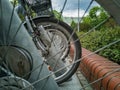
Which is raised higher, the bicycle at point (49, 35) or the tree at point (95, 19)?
the bicycle at point (49, 35)

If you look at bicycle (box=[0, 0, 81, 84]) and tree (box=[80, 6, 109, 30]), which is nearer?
bicycle (box=[0, 0, 81, 84])

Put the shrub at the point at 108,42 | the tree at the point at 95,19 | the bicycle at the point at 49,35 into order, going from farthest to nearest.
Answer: the tree at the point at 95,19, the shrub at the point at 108,42, the bicycle at the point at 49,35

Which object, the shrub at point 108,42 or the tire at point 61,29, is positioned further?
the shrub at point 108,42

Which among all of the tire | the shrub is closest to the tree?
the shrub

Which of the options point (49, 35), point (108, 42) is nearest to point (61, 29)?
point (49, 35)

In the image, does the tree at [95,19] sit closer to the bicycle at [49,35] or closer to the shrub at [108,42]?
the shrub at [108,42]

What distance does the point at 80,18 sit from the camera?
1.67 metres

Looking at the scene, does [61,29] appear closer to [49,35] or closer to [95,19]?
[49,35]

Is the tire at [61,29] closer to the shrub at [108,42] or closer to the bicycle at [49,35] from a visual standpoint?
the bicycle at [49,35]

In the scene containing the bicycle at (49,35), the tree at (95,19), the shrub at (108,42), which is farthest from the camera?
the tree at (95,19)

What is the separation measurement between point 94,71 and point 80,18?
7.50 feet

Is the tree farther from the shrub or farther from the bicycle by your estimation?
the bicycle

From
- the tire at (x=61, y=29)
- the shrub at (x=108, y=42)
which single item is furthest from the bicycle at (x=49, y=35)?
the shrub at (x=108, y=42)

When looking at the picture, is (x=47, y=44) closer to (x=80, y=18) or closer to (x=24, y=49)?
(x=24, y=49)
